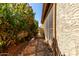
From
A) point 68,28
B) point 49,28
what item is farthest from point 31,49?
point 68,28

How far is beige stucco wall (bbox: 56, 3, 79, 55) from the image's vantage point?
5.48 feet

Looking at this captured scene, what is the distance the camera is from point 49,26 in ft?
5.74

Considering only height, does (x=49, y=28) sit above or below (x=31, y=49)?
above

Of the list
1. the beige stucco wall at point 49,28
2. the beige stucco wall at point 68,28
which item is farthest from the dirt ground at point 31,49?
the beige stucco wall at point 68,28

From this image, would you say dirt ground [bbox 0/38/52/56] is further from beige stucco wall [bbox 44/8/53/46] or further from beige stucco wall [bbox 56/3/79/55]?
beige stucco wall [bbox 56/3/79/55]

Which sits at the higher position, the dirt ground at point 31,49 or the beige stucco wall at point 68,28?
the beige stucco wall at point 68,28

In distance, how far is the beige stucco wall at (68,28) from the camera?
1669 millimetres

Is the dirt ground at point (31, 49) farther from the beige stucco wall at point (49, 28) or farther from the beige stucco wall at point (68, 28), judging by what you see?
the beige stucco wall at point (68, 28)

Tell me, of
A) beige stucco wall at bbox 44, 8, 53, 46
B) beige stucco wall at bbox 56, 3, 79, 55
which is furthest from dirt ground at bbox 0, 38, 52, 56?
beige stucco wall at bbox 56, 3, 79, 55

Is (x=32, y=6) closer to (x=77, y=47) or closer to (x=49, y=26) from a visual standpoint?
(x=49, y=26)

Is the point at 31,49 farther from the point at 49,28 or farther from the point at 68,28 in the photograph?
the point at 68,28

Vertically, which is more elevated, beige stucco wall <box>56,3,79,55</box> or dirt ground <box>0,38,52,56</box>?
beige stucco wall <box>56,3,79,55</box>

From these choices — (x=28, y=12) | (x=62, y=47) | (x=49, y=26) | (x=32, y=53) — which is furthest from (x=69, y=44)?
(x=28, y=12)

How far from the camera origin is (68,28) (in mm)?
1690
